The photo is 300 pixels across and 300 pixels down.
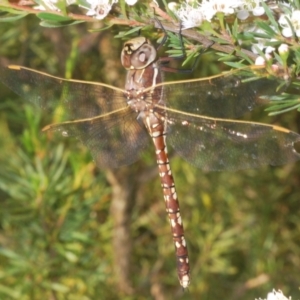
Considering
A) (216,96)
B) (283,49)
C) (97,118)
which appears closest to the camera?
(283,49)

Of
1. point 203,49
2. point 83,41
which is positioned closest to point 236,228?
point 83,41

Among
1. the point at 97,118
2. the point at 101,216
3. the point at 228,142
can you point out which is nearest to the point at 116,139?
the point at 97,118

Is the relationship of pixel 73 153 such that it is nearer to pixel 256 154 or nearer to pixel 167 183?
pixel 167 183

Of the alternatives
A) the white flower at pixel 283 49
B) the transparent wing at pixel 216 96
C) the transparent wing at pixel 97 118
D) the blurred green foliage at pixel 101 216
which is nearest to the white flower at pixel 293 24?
the white flower at pixel 283 49

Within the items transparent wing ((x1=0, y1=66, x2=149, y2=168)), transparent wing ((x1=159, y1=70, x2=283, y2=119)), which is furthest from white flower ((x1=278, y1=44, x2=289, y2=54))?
transparent wing ((x1=0, y1=66, x2=149, y2=168))

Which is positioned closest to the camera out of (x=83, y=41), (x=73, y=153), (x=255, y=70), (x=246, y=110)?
(x=255, y=70)

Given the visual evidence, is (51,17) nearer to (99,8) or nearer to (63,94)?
(99,8)
